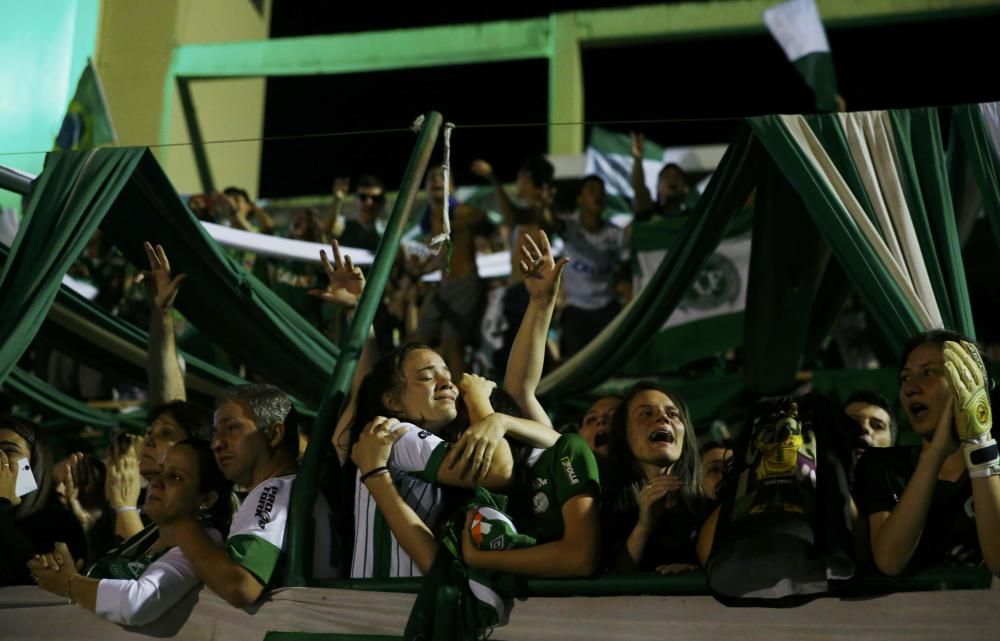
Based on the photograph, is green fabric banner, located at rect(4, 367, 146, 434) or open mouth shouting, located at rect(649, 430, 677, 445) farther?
green fabric banner, located at rect(4, 367, 146, 434)

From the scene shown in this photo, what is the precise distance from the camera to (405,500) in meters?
3.91

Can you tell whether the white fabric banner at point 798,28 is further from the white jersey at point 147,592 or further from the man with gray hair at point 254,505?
the white jersey at point 147,592

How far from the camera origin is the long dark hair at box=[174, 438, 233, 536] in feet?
13.7

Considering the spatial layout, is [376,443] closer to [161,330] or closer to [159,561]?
[159,561]

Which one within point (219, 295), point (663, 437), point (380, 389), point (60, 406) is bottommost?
point (663, 437)

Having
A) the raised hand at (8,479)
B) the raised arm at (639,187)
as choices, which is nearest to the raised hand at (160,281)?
the raised hand at (8,479)

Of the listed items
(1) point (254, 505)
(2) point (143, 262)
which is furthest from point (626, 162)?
(1) point (254, 505)

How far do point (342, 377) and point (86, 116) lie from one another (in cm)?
546

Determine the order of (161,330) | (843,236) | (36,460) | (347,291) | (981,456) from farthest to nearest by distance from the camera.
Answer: (161,330) < (347,291) < (843,236) < (36,460) < (981,456)

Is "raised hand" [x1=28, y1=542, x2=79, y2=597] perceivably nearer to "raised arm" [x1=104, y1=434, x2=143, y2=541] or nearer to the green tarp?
"raised arm" [x1=104, y1=434, x2=143, y2=541]

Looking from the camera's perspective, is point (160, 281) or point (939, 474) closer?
point (939, 474)

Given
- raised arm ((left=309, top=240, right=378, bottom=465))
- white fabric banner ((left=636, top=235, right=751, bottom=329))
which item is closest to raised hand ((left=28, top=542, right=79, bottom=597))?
raised arm ((left=309, top=240, right=378, bottom=465))

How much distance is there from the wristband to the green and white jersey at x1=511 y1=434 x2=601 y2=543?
103 centimetres

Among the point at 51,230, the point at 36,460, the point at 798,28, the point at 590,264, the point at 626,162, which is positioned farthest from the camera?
the point at 626,162
